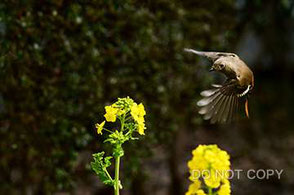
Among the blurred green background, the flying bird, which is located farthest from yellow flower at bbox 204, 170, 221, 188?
the blurred green background

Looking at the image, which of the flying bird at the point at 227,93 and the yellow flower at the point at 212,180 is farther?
the flying bird at the point at 227,93

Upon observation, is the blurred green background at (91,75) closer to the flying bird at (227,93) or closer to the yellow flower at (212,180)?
the flying bird at (227,93)

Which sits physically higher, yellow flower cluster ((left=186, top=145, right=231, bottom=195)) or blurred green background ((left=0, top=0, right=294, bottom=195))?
blurred green background ((left=0, top=0, right=294, bottom=195))

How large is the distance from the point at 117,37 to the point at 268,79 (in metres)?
3.23

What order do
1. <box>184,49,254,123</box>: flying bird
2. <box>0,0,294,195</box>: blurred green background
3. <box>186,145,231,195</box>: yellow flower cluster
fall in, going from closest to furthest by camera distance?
<box>186,145,231,195</box>: yellow flower cluster < <box>184,49,254,123</box>: flying bird < <box>0,0,294,195</box>: blurred green background

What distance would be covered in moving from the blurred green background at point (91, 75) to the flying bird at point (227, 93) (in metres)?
0.78

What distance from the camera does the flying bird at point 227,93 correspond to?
6.46ft

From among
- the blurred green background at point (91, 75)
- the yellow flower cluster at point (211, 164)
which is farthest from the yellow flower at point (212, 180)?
the blurred green background at point (91, 75)

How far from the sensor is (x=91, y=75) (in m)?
2.62

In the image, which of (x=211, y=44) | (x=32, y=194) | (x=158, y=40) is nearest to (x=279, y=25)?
(x=211, y=44)

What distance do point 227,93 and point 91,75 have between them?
0.83 metres

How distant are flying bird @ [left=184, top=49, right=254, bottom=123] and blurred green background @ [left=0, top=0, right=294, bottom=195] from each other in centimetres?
78

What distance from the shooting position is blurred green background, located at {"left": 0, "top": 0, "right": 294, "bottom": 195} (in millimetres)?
2479

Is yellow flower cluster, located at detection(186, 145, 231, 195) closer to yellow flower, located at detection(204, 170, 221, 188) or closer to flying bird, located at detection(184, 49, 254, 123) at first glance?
yellow flower, located at detection(204, 170, 221, 188)
